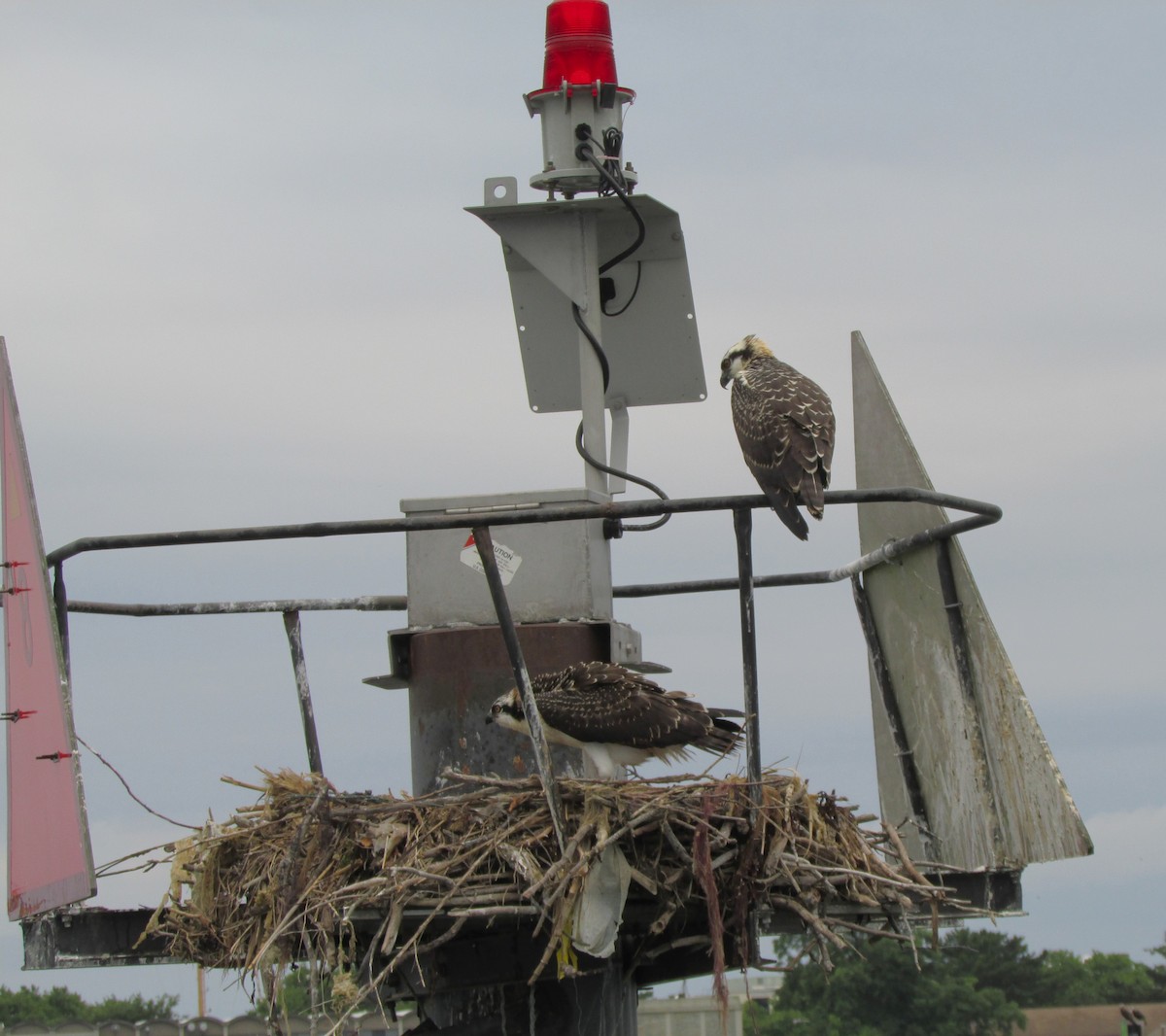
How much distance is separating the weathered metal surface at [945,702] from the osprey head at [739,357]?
2.66 feet

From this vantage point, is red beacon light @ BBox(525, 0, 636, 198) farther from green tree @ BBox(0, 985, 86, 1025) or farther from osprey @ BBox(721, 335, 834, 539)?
green tree @ BBox(0, 985, 86, 1025)

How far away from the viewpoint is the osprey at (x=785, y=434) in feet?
32.3

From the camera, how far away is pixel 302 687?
11.0 m

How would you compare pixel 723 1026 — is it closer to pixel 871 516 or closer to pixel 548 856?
pixel 548 856

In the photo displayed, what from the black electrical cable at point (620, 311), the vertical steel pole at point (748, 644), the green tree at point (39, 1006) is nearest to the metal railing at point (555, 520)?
the vertical steel pole at point (748, 644)

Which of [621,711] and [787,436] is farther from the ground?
[787,436]

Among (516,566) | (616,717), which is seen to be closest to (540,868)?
(616,717)

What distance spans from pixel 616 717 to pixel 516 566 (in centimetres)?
106

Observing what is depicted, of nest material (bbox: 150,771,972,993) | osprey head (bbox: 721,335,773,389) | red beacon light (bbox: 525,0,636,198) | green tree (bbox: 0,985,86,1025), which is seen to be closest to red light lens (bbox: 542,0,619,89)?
red beacon light (bbox: 525,0,636,198)

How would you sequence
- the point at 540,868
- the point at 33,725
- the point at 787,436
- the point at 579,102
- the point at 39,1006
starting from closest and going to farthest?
the point at 540,868 < the point at 33,725 < the point at 787,436 < the point at 579,102 < the point at 39,1006

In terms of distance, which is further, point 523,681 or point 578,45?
point 578,45

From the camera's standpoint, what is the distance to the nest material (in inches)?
335

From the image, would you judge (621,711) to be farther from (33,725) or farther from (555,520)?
(33,725)

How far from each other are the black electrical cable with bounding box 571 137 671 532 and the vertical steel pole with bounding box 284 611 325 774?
1.71 m
